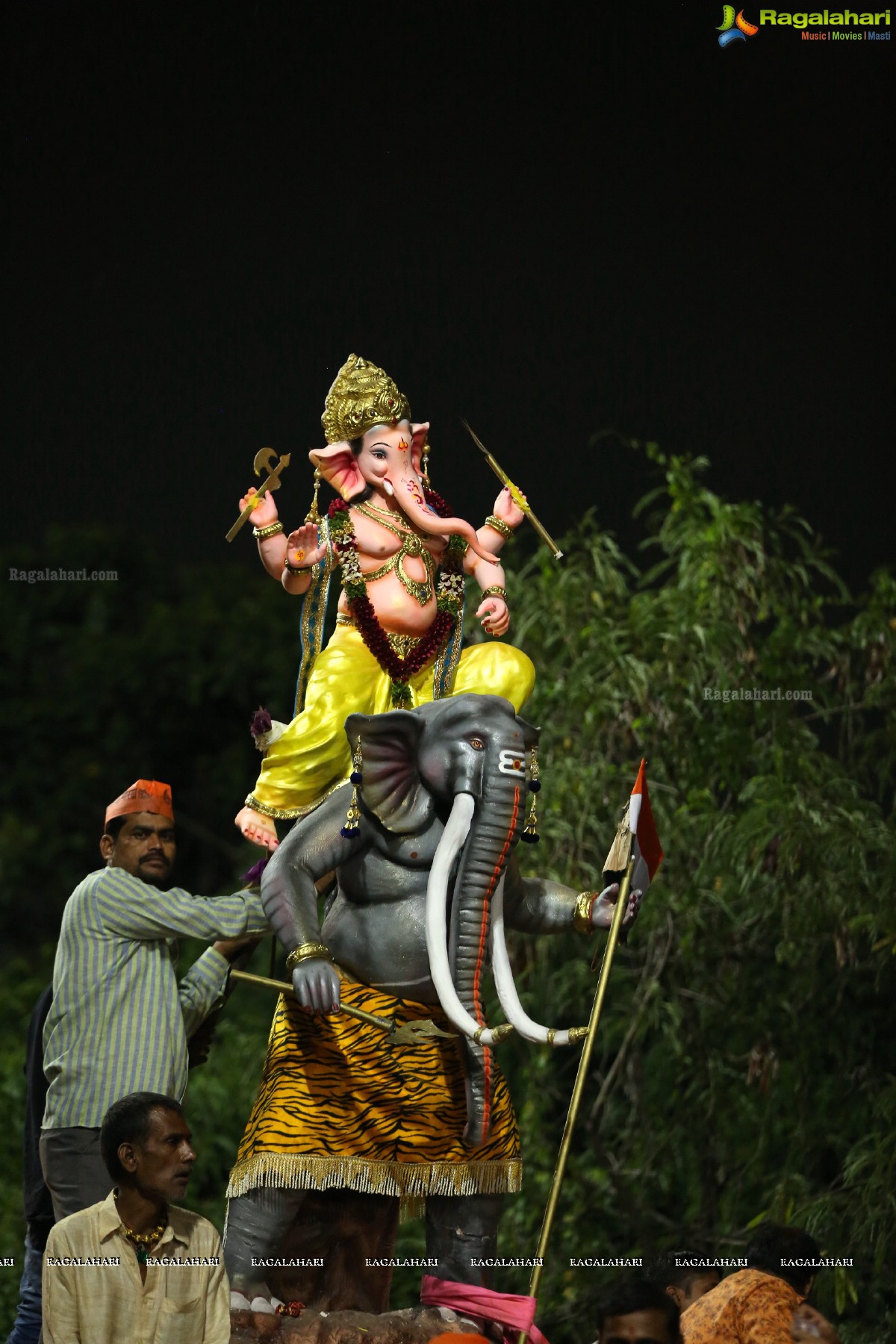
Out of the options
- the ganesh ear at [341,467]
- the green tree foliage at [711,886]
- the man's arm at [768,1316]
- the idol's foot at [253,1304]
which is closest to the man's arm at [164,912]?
the idol's foot at [253,1304]

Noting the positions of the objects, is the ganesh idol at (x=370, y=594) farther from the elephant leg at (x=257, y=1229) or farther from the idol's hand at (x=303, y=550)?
the elephant leg at (x=257, y=1229)

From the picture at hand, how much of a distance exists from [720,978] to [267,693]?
2276mm

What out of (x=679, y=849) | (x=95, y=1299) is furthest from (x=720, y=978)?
(x=95, y=1299)

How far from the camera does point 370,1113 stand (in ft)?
13.4

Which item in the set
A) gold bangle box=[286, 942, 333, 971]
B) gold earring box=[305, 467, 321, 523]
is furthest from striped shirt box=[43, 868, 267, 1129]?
gold earring box=[305, 467, 321, 523]

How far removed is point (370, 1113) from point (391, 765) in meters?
0.68

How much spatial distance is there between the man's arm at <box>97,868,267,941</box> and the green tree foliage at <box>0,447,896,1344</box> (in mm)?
2140

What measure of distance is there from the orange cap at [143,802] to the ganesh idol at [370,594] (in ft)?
0.53

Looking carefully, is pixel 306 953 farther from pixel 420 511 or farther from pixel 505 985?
pixel 420 511

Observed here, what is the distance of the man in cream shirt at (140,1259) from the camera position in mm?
3443

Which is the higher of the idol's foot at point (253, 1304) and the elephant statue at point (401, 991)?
the elephant statue at point (401, 991)

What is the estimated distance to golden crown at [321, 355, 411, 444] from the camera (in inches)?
174

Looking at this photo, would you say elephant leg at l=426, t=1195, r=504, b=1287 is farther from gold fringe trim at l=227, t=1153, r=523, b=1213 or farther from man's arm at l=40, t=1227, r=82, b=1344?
man's arm at l=40, t=1227, r=82, b=1344

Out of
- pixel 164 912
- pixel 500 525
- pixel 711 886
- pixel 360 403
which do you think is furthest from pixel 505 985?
pixel 711 886
